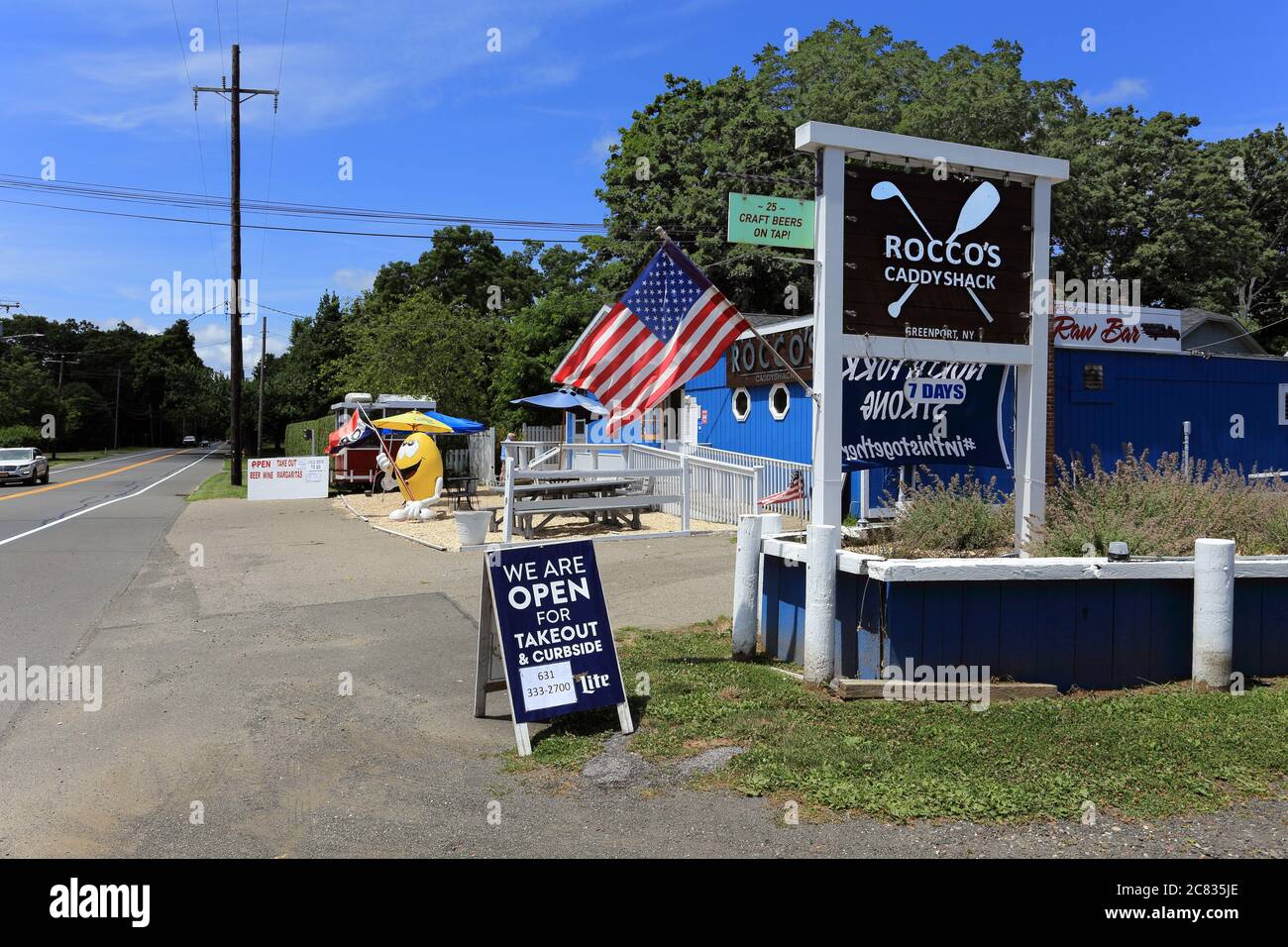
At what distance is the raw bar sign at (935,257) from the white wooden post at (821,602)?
1.80 metres

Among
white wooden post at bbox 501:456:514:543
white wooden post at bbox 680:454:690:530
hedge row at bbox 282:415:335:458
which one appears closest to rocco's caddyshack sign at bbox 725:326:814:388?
white wooden post at bbox 680:454:690:530

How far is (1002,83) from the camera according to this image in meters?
37.2

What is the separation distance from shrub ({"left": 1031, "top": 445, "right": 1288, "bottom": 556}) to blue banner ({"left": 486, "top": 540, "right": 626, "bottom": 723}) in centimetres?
338

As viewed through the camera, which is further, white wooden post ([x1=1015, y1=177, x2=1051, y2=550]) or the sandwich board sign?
white wooden post ([x1=1015, y1=177, x2=1051, y2=550])

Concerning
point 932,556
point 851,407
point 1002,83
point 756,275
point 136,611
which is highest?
point 1002,83

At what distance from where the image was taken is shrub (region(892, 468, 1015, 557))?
7613 millimetres

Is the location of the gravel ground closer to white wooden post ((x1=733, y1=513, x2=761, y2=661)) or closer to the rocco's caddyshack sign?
white wooden post ((x1=733, y1=513, x2=761, y2=661))

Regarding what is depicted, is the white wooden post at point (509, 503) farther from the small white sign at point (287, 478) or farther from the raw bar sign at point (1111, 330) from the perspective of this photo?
the small white sign at point (287, 478)

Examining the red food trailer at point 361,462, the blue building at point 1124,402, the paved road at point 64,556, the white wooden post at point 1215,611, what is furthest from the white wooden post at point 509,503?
the red food trailer at point 361,462

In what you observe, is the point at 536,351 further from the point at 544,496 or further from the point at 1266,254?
the point at 1266,254

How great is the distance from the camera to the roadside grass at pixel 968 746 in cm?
489

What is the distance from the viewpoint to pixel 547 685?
6.21m

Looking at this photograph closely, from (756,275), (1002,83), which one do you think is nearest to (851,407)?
(756,275)

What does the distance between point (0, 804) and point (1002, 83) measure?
39.9 meters
